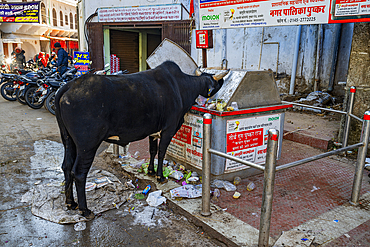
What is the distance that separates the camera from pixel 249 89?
4.01m

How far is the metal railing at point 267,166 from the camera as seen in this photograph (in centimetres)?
237

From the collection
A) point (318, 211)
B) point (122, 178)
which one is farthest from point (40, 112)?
point (318, 211)

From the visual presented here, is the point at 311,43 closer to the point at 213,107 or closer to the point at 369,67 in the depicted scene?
the point at 369,67

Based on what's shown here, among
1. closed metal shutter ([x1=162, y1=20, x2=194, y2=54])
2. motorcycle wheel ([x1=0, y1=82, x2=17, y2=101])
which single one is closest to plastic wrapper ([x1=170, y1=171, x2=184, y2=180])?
closed metal shutter ([x1=162, y1=20, x2=194, y2=54])

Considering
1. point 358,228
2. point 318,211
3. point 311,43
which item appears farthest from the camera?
point 311,43

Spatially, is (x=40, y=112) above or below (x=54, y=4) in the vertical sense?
below

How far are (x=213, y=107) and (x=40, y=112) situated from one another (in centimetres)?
706

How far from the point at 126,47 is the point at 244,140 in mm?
10302

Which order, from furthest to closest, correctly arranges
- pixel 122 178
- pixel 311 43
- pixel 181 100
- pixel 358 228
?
pixel 311 43
pixel 122 178
pixel 181 100
pixel 358 228

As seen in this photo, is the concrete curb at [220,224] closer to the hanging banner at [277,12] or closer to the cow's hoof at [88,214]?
the cow's hoof at [88,214]

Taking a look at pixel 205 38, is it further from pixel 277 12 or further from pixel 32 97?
pixel 32 97

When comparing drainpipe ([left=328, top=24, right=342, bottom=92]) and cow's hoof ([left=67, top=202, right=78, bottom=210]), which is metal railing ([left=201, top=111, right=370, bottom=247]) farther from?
drainpipe ([left=328, top=24, right=342, bottom=92])

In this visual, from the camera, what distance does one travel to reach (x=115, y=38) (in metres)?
12.3

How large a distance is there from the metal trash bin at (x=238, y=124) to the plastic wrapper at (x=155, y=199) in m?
0.77
